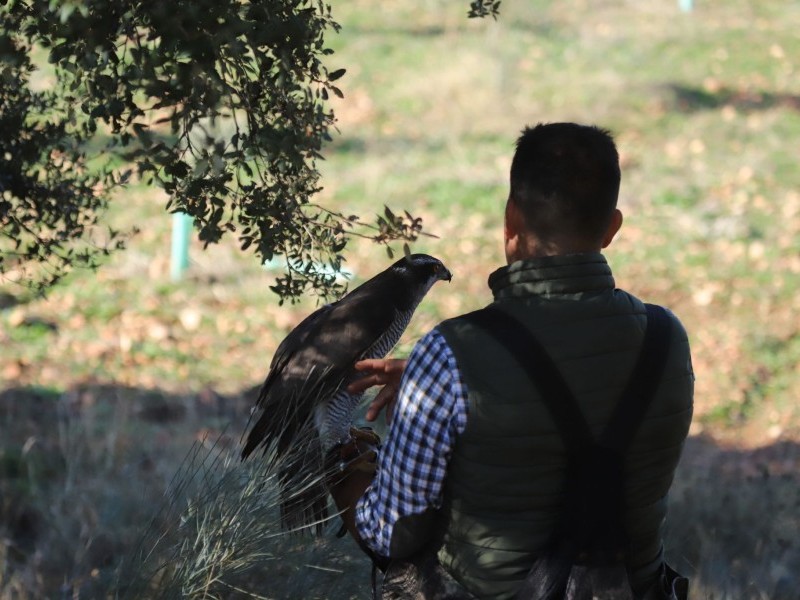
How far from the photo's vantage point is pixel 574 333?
94.0 inches

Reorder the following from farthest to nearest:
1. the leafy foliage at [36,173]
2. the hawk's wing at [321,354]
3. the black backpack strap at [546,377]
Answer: the leafy foliage at [36,173] < the hawk's wing at [321,354] < the black backpack strap at [546,377]

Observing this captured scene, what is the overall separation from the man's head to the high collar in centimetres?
4

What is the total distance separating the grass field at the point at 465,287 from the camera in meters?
5.52

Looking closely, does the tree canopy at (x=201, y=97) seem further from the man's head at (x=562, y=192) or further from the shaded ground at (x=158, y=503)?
the shaded ground at (x=158, y=503)

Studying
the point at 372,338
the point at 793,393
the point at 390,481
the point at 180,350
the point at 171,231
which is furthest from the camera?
the point at 171,231

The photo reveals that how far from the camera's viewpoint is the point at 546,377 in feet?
7.70

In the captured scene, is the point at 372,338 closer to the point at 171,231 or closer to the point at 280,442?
the point at 280,442

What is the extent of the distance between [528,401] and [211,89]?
946 mm

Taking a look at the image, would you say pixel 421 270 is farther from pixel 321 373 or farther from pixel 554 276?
pixel 554 276

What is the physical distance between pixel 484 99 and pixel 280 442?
42.2ft

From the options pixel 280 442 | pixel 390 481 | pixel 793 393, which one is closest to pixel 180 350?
pixel 793 393

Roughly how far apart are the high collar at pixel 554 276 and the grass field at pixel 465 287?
136 cm

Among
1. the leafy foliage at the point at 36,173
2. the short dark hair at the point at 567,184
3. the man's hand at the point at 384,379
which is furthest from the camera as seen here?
the leafy foliage at the point at 36,173

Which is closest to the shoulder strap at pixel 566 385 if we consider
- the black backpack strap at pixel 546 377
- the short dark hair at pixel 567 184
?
the black backpack strap at pixel 546 377
